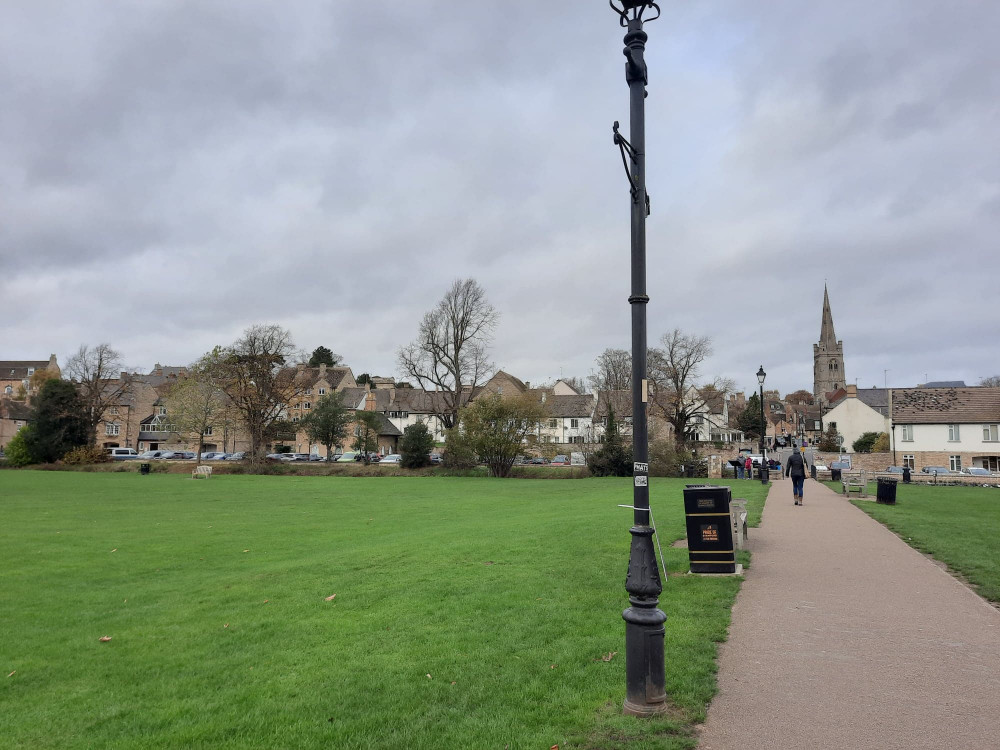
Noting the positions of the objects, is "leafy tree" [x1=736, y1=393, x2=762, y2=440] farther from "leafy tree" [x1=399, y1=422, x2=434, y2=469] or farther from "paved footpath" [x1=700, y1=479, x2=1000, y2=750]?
"paved footpath" [x1=700, y1=479, x2=1000, y2=750]

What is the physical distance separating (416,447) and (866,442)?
156ft

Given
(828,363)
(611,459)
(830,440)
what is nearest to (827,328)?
(828,363)

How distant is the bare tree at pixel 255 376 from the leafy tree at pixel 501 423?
1887 cm

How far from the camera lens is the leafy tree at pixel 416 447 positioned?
56.3 m

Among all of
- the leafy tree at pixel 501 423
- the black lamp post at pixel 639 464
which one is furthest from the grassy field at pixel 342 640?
the leafy tree at pixel 501 423

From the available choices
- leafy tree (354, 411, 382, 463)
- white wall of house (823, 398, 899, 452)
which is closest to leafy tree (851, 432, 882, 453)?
white wall of house (823, 398, 899, 452)

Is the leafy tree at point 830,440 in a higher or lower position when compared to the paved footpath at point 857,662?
higher

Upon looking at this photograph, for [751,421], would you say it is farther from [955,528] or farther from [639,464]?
[639,464]

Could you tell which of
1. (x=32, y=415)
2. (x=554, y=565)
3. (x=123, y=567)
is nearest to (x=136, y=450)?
(x=32, y=415)

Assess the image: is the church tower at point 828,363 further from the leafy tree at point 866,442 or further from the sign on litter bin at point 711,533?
the sign on litter bin at point 711,533

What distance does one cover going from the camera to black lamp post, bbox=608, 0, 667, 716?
5125 mm

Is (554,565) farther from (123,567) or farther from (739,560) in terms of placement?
(123,567)

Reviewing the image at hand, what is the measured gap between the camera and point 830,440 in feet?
243

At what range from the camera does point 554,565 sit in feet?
36.6
